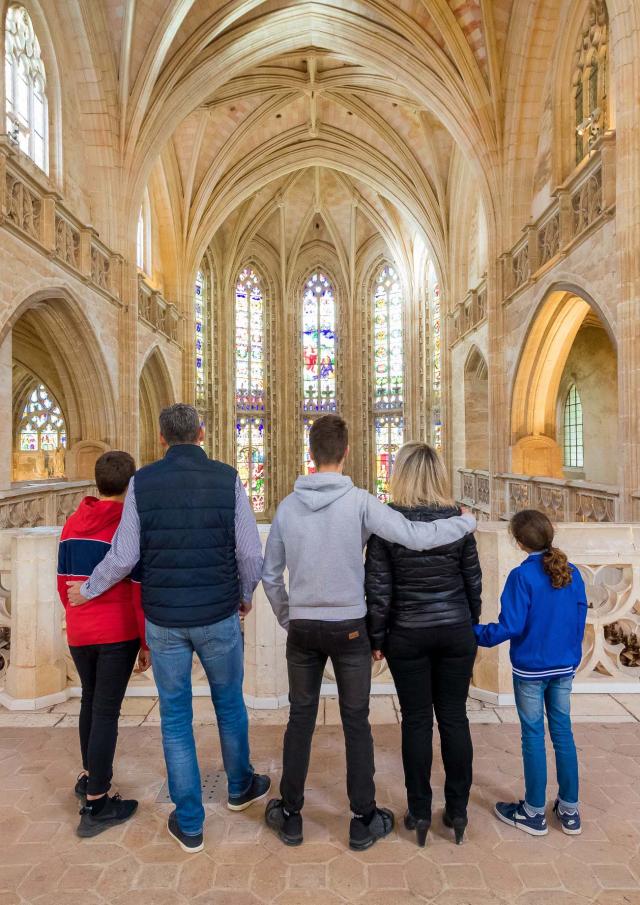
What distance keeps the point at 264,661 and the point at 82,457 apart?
30.8ft

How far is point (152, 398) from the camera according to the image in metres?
17.0

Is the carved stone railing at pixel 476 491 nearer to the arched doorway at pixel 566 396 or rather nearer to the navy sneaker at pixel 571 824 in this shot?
the arched doorway at pixel 566 396

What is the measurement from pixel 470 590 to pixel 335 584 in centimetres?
55

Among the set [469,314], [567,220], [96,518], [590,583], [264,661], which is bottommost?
[264,661]

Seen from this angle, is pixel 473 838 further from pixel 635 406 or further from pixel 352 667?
pixel 635 406

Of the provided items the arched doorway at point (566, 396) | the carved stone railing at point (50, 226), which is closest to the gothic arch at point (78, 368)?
the carved stone railing at point (50, 226)

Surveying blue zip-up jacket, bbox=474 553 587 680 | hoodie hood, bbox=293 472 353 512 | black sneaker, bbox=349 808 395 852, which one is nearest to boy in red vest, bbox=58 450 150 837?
hoodie hood, bbox=293 472 353 512

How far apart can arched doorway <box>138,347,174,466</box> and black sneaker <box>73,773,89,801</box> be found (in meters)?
14.3

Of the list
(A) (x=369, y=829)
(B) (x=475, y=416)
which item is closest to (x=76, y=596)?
(A) (x=369, y=829)

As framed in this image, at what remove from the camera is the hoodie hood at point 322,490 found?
2234mm

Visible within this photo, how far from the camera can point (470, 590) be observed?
2305mm

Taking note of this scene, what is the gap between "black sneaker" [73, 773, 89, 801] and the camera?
256 centimetres

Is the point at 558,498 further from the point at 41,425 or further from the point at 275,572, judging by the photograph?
the point at 41,425

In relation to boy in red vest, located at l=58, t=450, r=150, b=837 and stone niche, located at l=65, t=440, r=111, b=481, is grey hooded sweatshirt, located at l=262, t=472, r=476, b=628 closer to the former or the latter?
boy in red vest, located at l=58, t=450, r=150, b=837
